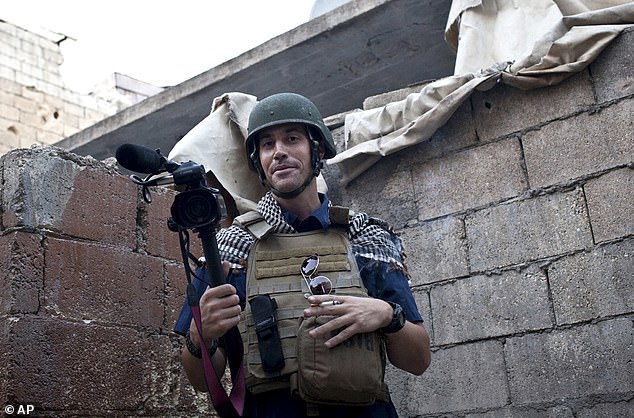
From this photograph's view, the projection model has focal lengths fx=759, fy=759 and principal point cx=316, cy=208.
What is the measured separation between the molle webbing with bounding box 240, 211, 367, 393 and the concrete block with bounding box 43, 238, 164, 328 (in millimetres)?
1012

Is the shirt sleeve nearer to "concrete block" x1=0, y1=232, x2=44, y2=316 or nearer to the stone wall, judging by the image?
"concrete block" x1=0, y1=232, x2=44, y2=316

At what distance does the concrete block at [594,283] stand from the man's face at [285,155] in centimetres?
168

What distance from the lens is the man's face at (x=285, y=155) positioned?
246 centimetres

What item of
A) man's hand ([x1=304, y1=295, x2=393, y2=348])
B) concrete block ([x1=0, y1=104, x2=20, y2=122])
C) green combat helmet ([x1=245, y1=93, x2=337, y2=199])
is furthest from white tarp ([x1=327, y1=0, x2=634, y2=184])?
concrete block ([x1=0, y1=104, x2=20, y2=122])

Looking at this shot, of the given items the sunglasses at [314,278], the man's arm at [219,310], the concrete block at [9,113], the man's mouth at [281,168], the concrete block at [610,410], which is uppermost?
the concrete block at [9,113]

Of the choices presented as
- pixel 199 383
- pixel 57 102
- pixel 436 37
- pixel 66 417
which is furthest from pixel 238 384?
pixel 57 102

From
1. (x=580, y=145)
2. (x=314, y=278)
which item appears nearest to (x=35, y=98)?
(x=580, y=145)

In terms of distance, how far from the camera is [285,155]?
8.11 feet

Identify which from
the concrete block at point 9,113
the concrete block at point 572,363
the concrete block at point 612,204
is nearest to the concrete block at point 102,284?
the concrete block at point 572,363

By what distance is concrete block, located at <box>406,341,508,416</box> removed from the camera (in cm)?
370

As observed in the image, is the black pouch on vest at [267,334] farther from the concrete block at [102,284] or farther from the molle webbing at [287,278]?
the concrete block at [102,284]

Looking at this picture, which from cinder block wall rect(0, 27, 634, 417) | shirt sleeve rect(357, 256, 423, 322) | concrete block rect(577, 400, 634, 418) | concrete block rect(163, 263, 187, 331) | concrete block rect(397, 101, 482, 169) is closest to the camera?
shirt sleeve rect(357, 256, 423, 322)

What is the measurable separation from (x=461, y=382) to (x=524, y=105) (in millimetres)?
1459

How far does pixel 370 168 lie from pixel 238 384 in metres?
2.37
